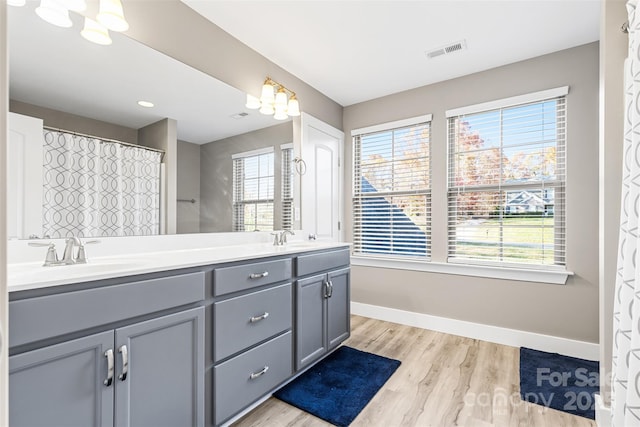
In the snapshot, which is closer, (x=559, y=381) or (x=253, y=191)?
(x=559, y=381)

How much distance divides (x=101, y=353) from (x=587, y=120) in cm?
329

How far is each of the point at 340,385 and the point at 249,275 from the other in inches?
39.0

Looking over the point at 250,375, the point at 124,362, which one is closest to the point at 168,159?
the point at 124,362

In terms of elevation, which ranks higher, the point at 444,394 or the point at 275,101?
the point at 275,101

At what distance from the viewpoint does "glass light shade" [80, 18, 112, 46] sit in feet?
4.72

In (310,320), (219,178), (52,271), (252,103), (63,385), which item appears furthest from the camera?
(252,103)

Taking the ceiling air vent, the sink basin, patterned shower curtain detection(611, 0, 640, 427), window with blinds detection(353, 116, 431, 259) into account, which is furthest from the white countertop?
the ceiling air vent

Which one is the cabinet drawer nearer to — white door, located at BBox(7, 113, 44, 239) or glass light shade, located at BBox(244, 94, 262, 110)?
white door, located at BBox(7, 113, 44, 239)

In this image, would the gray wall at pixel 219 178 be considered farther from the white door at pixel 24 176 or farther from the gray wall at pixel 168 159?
the white door at pixel 24 176

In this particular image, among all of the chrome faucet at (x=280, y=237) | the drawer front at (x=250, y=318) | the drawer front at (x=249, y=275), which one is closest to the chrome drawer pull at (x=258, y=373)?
the drawer front at (x=250, y=318)

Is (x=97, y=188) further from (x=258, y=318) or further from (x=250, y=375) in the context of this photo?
(x=250, y=375)

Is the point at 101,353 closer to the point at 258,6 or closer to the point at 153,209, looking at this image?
the point at 153,209

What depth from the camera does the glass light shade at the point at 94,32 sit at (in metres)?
1.44

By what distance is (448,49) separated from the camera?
7.77 feet
